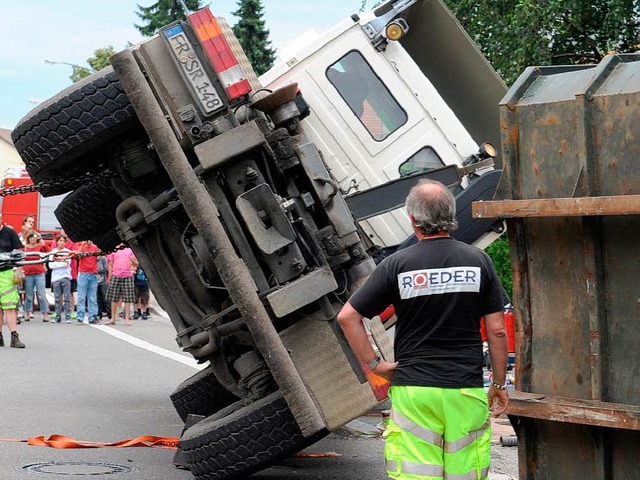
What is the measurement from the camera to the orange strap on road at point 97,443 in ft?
26.3

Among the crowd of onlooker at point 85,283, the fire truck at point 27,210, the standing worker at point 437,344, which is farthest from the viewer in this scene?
the fire truck at point 27,210

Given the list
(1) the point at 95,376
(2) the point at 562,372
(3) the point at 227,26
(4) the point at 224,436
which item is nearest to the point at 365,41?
(3) the point at 227,26

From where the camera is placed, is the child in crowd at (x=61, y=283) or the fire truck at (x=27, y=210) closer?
the child in crowd at (x=61, y=283)

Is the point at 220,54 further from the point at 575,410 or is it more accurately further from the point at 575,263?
the point at 575,410

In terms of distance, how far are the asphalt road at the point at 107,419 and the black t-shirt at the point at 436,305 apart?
2.64 metres

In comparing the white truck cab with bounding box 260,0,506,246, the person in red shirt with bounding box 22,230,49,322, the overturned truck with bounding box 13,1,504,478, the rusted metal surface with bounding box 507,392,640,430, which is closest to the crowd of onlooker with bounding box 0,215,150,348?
the person in red shirt with bounding box 22,230,49,322

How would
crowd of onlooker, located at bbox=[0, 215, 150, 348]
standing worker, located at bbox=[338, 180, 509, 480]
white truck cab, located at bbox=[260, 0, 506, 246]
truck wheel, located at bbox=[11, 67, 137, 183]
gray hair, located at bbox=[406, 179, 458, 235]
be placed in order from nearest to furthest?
standing worker, located at bbox=[338, 180, 509, 480] < gray hair, located at bbox=[406, 179, 458, 235] < truck wheel, located at bbox=[11, 67, 137, 183] < white truck cab, located at bbox=[260, 0, 506, 246] < crowd of onlooker, located at bbox=[0, 215, 150, 348]

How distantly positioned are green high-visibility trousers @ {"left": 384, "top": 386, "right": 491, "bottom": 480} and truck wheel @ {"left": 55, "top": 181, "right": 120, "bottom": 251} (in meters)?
3.64

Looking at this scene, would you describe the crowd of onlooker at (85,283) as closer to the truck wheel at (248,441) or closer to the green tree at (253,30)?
the truck wheel at (248,441)

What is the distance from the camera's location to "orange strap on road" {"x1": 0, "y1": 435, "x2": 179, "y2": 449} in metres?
8.01

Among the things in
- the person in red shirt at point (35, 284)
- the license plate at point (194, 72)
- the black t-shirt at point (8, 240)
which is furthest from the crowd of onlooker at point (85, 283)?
the license plate at point (194, 72)

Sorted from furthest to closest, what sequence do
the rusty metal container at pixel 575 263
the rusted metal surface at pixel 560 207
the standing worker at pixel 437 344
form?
the standing worker at pixel 437 344, the rusty metal container at pixel 575 263, the rusted metal surface at pixel 560 207

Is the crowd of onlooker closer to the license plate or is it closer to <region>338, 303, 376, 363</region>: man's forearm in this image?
the license plate

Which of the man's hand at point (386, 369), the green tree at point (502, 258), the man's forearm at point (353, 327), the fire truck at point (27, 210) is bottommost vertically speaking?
the green tree at point (502, 258)
